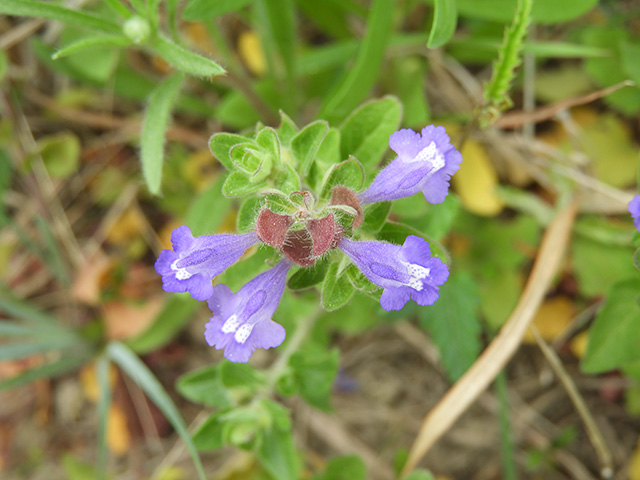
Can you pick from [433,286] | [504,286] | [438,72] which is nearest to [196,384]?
[433,286]

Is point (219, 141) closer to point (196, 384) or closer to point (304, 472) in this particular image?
point (196, 384)

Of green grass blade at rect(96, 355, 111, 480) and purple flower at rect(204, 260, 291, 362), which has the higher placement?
purple flower at rect(204, 260, 291, 362)

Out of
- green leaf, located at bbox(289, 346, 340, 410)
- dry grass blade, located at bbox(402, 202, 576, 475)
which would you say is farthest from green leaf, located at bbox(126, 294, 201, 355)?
dry grass blade, located at bbox(402, 202, 576, 475)

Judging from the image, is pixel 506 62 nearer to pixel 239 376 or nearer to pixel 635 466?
pixel 239 376

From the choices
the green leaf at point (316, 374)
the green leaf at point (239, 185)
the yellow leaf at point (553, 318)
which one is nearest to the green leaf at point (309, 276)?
the green leaf at point (239, 185)

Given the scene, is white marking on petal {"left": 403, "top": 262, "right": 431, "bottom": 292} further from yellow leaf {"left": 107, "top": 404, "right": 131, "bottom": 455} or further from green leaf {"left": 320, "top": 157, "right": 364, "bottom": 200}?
yellow leaf {"left": 107, "top": 404, "right": 131, "bottom": 455}

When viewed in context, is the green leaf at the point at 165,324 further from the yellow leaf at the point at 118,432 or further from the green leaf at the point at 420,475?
the green leaf at the point at 420,475

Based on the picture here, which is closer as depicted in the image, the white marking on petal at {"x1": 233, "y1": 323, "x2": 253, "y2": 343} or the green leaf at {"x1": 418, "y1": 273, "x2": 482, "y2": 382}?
the white marking on petal at {"x1": 233, "y1": 323, "x2": 253, "y2": 343}

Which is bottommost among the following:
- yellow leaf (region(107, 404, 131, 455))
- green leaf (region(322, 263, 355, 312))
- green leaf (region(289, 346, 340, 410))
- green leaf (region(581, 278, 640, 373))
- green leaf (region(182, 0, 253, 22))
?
yellow leaf (region(107, 404, 131, 455))
